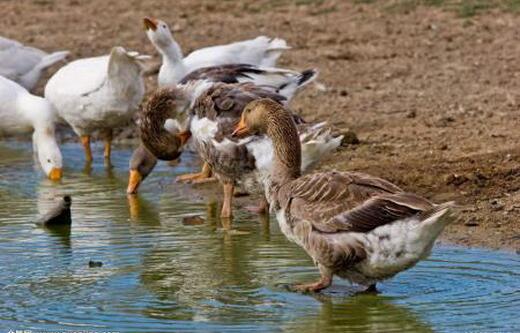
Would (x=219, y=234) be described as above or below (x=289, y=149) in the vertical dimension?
below

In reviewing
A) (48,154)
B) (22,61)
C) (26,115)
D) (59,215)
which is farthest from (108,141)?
(59,215)

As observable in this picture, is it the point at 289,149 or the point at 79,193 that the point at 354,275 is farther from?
A: the point at 79,193

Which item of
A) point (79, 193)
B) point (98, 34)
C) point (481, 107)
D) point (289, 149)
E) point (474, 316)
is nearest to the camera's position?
point (474, 316)

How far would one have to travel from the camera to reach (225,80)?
1100 cm

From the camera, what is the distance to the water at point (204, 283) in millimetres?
7152

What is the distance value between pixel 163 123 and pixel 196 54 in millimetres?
2975

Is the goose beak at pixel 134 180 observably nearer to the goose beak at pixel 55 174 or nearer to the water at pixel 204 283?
the water at pixel 204 283

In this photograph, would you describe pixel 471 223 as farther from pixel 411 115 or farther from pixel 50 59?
pixel 50 59

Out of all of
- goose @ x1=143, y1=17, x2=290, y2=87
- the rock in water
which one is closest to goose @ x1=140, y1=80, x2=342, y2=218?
the rock in water

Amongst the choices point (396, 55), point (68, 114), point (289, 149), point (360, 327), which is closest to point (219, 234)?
point (289, 149)

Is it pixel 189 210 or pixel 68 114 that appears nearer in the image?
pixel 189 210

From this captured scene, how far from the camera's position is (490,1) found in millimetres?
16734

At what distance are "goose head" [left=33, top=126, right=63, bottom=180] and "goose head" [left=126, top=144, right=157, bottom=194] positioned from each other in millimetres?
1042

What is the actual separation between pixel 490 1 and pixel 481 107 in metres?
4.25
